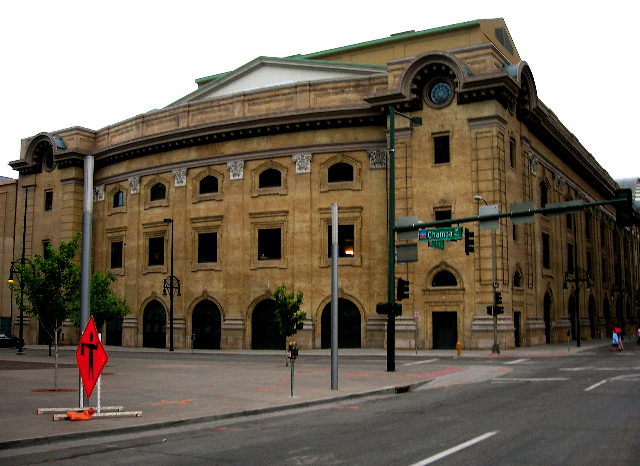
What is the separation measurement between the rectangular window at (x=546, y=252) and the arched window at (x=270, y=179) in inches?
805

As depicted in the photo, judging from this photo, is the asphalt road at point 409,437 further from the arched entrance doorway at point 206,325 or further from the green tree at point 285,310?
the arched entrance doorway at point 206,325

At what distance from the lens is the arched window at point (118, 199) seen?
2138 inches

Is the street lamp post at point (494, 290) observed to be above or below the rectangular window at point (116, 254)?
below

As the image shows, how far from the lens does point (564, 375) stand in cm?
2352

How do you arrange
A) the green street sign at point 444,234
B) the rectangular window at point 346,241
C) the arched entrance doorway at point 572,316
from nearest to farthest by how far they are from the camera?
the green street sign at point 444,234 → the rectangular window at point 346,241 → the arched entrance doorway at point 572,316

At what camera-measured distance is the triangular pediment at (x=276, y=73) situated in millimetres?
50250

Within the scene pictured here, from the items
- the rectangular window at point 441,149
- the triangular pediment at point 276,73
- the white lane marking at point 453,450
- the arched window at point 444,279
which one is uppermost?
the triangular pediment at point 276,73

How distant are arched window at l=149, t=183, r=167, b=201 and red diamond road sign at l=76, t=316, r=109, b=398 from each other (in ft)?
127

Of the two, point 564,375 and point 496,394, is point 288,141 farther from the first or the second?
point 496,394

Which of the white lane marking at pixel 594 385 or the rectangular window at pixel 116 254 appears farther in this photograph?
the rectangular window at pixel 116 254

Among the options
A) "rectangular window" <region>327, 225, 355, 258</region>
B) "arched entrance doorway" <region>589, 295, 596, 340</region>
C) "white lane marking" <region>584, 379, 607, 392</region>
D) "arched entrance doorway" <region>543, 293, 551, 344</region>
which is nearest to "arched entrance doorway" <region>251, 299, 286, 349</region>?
"rectangular window" <region>327, 225, 355, 258</region>

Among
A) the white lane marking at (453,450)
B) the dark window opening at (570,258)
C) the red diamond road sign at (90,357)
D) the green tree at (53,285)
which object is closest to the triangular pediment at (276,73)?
the dark window opening at (570,258)

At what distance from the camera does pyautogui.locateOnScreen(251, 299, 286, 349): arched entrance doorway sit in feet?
149

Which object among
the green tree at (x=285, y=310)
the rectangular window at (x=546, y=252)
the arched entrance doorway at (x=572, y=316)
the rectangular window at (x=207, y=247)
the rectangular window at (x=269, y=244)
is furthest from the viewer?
the arched entrance doorway at (x=572, y=316)
